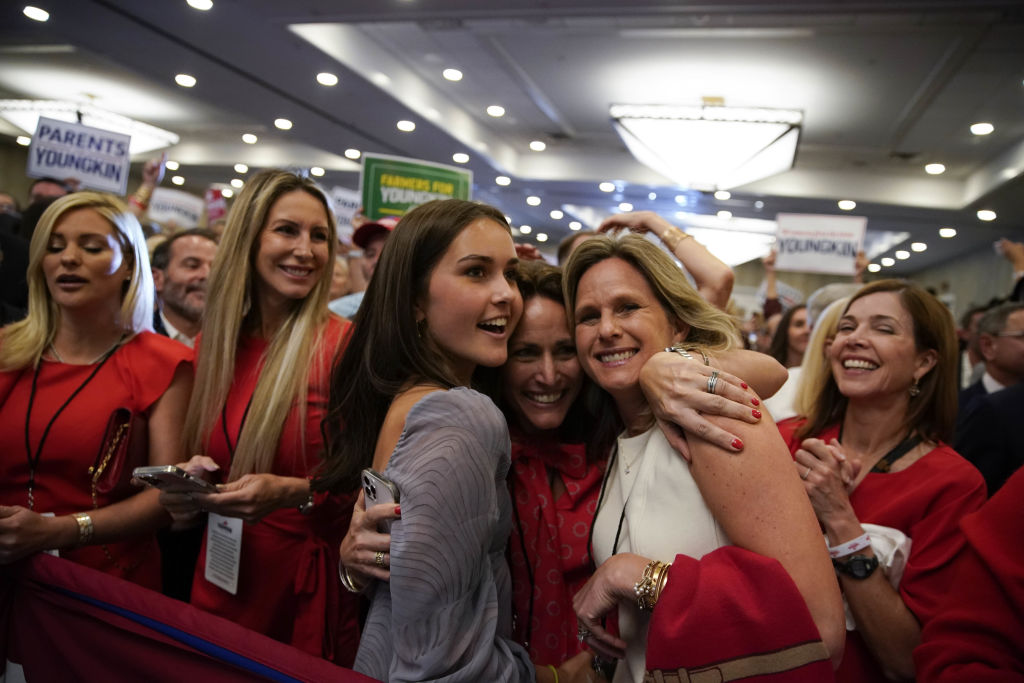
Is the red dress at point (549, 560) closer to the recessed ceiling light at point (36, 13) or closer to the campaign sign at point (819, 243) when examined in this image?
the campaign sign at point (819, 243)

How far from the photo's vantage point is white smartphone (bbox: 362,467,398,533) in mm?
1303

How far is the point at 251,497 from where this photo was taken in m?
1.94

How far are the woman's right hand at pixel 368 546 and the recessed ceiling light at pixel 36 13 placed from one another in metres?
7.40

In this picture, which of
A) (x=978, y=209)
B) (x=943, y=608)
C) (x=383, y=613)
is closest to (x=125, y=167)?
(x=383, y=613)

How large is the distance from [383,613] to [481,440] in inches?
17.3

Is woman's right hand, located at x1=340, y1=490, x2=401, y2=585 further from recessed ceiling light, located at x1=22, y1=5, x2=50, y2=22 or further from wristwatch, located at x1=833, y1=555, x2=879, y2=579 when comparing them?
recessed ceiling light, located at x1=22, y1=5, x2=50, y2=22

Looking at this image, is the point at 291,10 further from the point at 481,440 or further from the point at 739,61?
the point at 481,440

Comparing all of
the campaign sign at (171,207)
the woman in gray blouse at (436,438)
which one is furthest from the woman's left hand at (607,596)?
the campaign sign at (171,207)

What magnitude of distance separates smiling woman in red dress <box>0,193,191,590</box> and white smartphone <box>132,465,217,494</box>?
26 centimetres

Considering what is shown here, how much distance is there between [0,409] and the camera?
2105 mm

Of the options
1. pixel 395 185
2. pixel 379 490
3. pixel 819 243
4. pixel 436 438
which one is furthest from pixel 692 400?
pixel 819 243

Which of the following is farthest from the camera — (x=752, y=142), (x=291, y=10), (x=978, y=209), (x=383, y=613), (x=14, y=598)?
(x=978, y=209)

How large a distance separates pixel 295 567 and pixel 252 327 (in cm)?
83

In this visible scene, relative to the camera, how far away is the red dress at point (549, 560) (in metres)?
1.77
